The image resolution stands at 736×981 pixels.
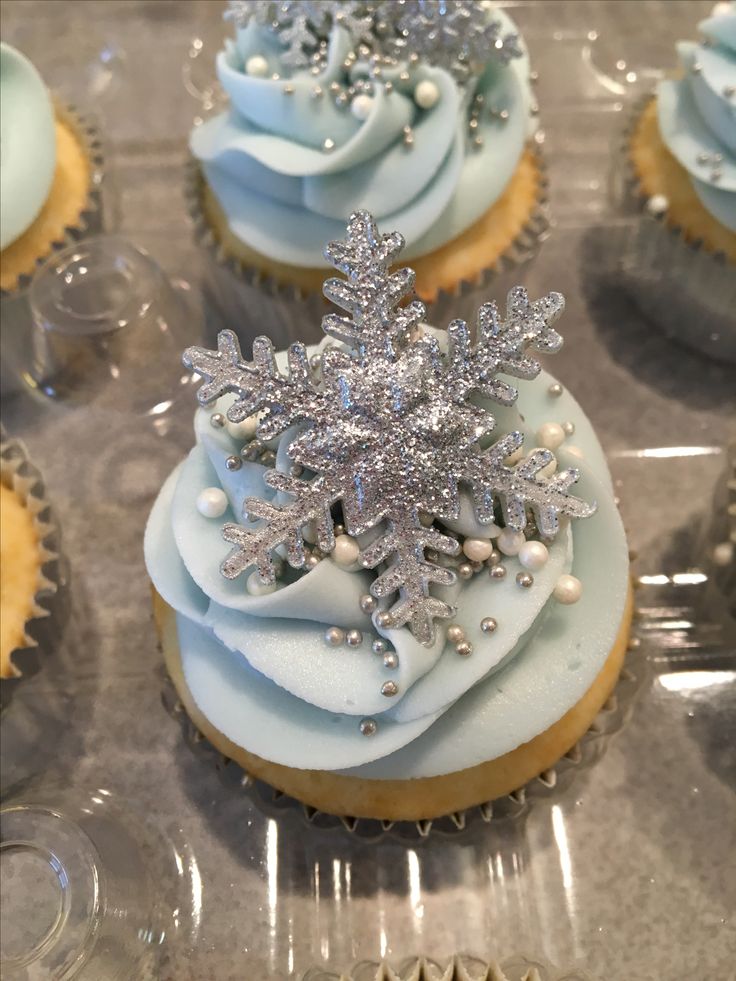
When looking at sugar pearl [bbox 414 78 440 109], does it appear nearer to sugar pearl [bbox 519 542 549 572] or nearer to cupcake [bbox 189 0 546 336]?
cupcake [bbox 189 0 546 336]

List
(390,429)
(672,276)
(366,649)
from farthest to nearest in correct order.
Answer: (672,276)
(366,649)
(390,429)

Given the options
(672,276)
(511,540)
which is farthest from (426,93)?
(511,540)

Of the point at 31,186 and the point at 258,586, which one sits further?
the point at 31,186

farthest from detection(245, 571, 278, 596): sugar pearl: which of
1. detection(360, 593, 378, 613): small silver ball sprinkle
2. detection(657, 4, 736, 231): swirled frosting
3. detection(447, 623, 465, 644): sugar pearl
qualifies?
detection(657, 4, 736, 231): swirled frosting

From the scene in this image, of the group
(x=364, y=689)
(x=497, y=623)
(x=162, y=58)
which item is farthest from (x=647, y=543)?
(x=162, y=58)

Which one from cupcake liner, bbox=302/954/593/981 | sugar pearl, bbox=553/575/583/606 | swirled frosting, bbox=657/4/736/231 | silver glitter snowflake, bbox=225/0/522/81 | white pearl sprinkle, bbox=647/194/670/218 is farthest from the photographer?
white pearl sprinkle, bbox=647/194/670/218

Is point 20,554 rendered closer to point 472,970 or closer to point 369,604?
point 369,604
